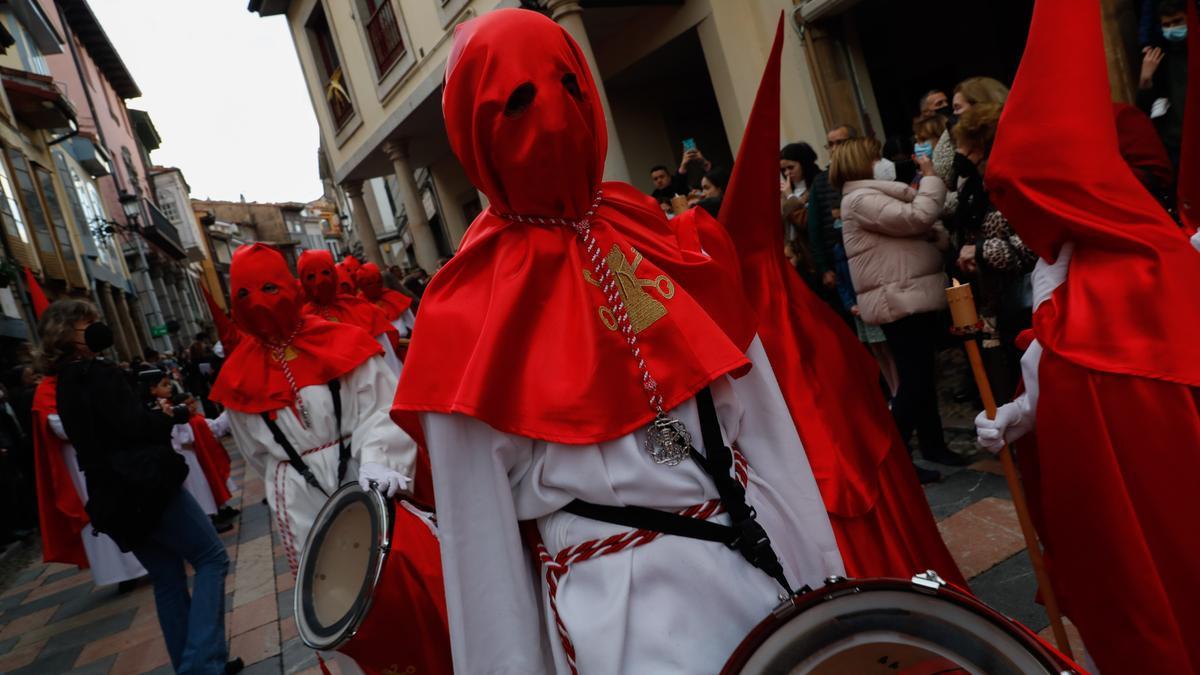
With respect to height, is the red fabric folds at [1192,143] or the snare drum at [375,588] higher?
the red fabric folds at [1192,143]

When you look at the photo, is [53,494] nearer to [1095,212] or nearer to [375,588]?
[375,588]

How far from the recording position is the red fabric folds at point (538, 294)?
5.53 ft

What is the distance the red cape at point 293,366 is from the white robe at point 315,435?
55mm

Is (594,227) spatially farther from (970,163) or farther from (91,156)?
(91,156)

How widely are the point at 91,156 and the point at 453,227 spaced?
1234 centimetres

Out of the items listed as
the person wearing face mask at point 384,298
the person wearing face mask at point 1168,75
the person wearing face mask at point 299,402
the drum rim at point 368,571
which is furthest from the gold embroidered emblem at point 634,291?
the person wearing face mask at point 384,298

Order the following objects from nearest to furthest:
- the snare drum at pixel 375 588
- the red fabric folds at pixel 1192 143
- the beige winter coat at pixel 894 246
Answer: the snare drum at pixel 375 588 < the red fabric folds at pixel 1192 143 < the beige winter coat at pixel 894 246

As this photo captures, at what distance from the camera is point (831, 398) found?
2.59m

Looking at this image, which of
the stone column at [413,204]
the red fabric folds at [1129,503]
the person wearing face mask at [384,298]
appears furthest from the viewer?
the stone column at [413,204]

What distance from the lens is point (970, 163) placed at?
12.9 feet

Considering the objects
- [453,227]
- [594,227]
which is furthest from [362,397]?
[453,227]

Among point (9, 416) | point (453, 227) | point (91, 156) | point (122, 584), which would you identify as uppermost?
point (91, 156)

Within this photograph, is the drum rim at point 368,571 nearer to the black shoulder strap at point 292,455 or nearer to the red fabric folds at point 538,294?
the red fabric folds at point 538,294

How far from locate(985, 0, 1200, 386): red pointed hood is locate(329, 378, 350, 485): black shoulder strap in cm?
281
